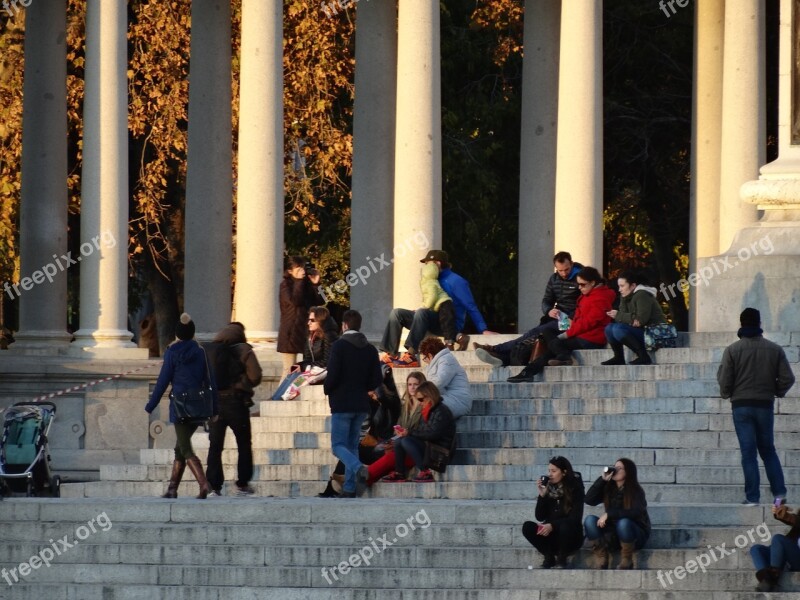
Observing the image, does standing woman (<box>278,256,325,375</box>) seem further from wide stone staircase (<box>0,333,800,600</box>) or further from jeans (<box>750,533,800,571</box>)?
jeans (<box>750,533,800,571</box>)

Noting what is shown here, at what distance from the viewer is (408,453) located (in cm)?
4025

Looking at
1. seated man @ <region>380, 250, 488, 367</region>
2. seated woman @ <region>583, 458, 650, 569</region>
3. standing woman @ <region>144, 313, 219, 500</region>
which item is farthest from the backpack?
seated woman @ <region>583, 458, 650, 569</region>

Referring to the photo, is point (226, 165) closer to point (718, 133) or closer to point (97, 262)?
point (97, 262)

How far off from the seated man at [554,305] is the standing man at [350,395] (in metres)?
6.40

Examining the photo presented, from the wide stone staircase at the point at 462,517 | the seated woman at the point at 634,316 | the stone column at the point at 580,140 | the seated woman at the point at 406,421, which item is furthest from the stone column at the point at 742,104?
the seated woman at the point at 406,421

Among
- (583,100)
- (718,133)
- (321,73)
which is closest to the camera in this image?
(583,100)

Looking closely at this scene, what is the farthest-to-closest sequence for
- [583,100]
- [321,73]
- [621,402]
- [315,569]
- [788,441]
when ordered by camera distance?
[321,73] < [583,100] < [621,402] < [788,441] < [315,569]

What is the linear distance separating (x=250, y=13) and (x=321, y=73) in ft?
36.6

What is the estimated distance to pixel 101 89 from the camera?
5553 cm

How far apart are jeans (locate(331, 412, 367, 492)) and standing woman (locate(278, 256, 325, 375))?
8573 millimetres

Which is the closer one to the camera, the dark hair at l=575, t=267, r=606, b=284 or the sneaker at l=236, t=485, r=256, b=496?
the sneaker at l=236, t=485, r=256, b=496

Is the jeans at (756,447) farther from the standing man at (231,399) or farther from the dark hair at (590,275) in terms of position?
the standing man at (231,399)

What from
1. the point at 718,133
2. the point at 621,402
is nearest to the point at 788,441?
the point at 621,402

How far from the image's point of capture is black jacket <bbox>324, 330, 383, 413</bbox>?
39594mm
